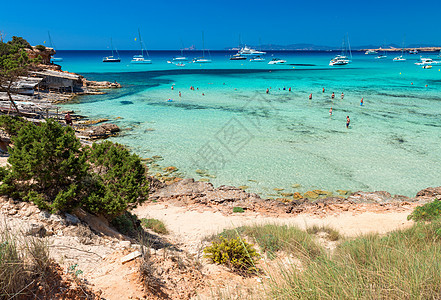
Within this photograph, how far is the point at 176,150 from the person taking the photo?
21.5 metres

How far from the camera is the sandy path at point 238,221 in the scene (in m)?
10.6

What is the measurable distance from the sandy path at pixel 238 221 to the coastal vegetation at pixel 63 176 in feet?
10.4

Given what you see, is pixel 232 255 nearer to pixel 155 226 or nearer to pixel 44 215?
pixel 155 226

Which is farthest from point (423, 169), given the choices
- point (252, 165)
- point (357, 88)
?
point (357, 88)

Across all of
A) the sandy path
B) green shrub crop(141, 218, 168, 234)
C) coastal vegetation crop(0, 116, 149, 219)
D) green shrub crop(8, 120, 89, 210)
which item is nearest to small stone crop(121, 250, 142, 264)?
coastal vegetation crop(0, 116, 149, 219)

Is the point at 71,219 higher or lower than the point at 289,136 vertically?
higher

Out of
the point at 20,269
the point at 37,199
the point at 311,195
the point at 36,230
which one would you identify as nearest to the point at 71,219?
the point at 37,199

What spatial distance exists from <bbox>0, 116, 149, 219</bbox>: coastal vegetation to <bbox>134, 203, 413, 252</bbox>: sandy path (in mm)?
3163

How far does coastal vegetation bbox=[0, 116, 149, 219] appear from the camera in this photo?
687cm

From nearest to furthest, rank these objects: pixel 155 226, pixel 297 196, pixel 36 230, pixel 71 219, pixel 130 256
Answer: pixel 130 256 → pixel 36 230 → pixel 71 219 → pixel 155 226 → pixel 297 196

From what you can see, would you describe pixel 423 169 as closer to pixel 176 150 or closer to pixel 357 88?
pixel 176 150

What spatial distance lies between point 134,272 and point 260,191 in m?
10.9

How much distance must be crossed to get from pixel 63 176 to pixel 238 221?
279 inches

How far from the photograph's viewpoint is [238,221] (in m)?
11.8
